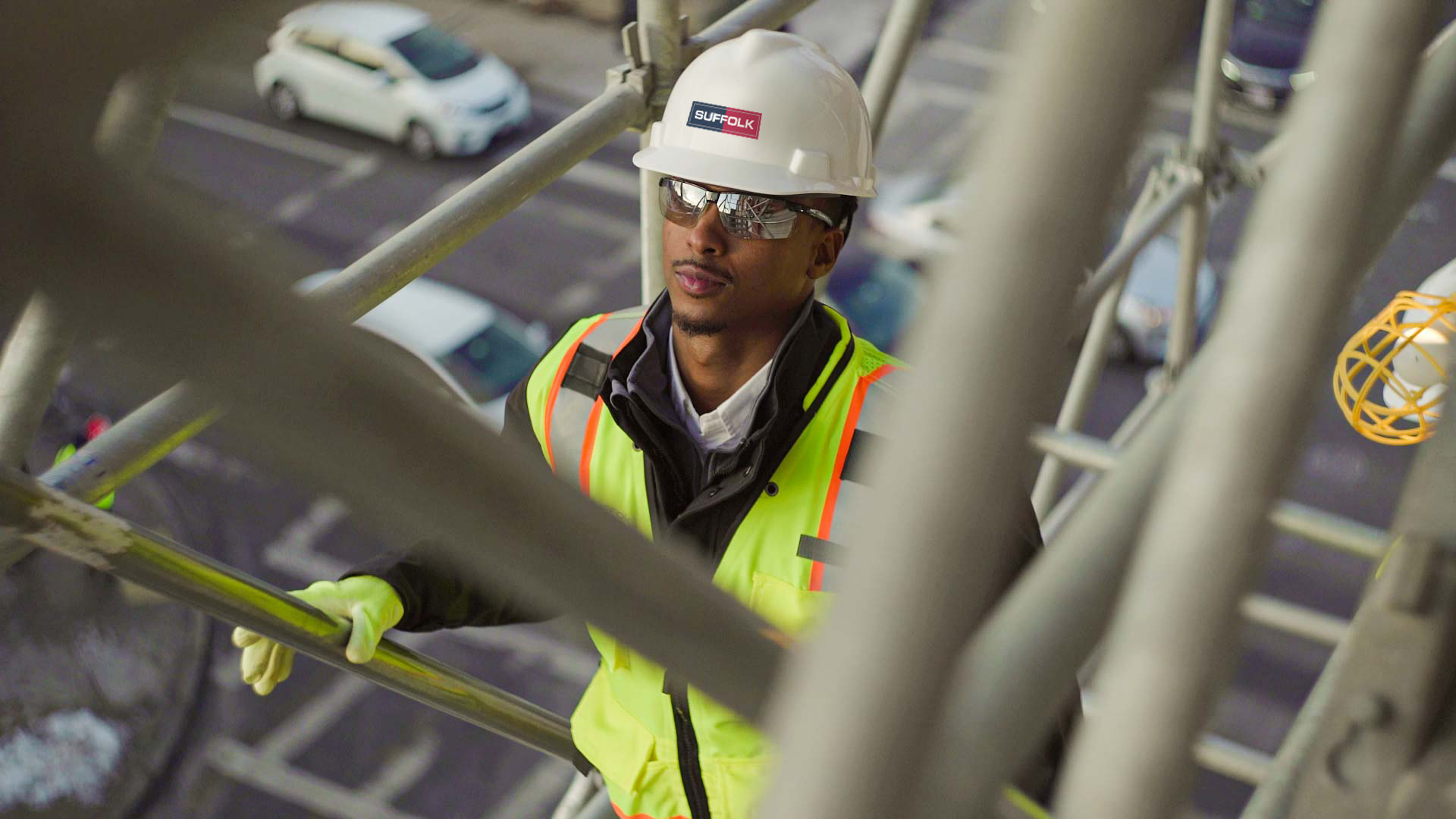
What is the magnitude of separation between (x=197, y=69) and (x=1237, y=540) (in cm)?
85

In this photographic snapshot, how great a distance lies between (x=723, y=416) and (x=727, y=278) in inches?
13.7

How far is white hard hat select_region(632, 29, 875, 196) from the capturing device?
12.4 ft

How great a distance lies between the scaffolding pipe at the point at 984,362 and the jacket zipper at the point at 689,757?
95.4 inches

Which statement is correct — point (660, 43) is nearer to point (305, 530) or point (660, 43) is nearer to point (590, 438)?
point (590, 438)

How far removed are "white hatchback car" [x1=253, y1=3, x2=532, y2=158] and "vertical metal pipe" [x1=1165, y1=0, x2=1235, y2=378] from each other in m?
12.7

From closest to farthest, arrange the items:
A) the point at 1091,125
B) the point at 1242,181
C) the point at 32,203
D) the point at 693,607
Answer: the point at 32,203 → the point at 1091,125 → the point at 693,607 → the point at 1242,181

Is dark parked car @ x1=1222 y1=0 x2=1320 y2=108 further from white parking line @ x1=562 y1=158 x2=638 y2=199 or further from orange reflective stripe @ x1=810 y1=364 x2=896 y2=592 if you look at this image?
orange reflective stripe @ x1=810 y1=364 x2=896 y2=592

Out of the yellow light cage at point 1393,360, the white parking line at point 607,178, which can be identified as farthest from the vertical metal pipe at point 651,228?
the white parking line at point 607,178

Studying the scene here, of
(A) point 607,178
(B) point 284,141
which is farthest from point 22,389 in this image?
(B) point 284,141

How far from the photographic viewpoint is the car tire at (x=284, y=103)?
60.3ft

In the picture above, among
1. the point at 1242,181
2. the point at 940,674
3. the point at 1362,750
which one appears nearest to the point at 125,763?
the point at 1242,181

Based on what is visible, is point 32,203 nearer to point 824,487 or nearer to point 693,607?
point 693,607

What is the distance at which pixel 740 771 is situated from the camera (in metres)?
3.25

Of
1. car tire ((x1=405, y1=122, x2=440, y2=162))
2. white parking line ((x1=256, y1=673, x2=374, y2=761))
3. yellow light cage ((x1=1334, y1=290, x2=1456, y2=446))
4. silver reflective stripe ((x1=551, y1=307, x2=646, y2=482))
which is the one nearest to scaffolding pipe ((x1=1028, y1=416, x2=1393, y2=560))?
yellow light cage ((x1=1334, y1=290, x2=1456, y2=446))
